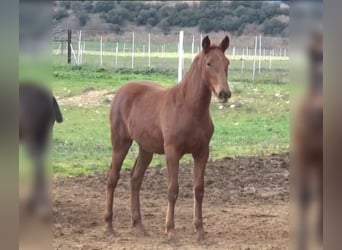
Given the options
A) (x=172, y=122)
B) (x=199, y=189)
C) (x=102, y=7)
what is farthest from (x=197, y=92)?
(x=102, y=7)

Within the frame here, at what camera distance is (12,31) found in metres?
0.61

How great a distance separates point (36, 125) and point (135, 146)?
8.52 meters

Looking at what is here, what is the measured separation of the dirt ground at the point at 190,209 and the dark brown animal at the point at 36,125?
339cm

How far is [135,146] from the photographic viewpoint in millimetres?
9164

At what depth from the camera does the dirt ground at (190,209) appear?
16.0 ft

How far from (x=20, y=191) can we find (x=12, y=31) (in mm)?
170

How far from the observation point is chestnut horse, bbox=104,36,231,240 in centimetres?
470

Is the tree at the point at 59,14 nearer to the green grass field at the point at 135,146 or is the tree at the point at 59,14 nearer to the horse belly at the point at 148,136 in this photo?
the green grass field at the point at 135,146

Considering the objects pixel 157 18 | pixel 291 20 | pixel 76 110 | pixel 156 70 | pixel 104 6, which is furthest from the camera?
pixel 104 6

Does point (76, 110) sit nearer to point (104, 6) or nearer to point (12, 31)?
point (12, 31)

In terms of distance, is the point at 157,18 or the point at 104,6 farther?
the point at 104,6

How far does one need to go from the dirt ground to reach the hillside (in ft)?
40.8

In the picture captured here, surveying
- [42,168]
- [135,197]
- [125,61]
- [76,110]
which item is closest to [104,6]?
[125,61]

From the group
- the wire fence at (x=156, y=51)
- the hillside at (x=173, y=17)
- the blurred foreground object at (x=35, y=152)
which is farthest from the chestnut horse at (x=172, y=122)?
the hillside at (x=173, y=17)
